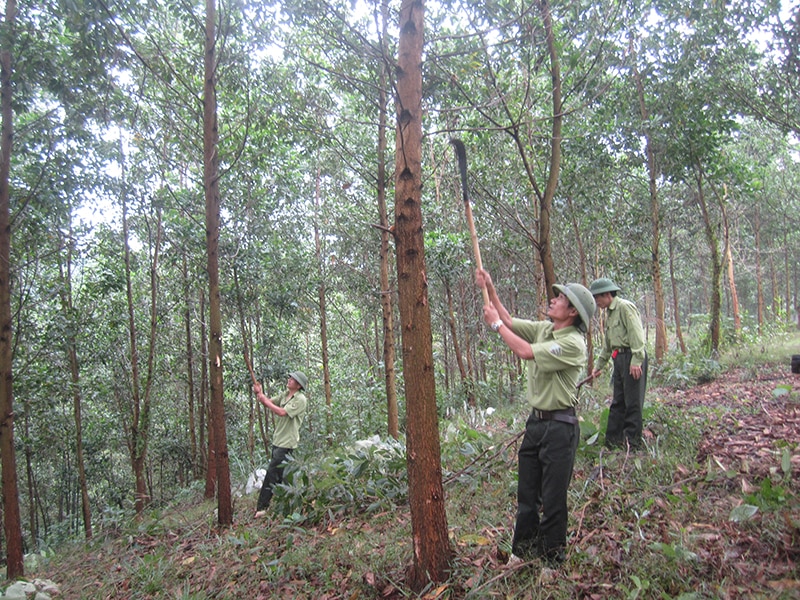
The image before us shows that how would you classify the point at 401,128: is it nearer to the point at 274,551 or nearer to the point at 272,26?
the point at 272,26

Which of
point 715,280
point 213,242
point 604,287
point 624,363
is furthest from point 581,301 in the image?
point 715,280

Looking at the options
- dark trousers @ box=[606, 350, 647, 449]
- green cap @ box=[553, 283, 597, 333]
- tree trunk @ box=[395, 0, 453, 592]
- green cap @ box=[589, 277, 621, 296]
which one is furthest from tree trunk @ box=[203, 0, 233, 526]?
dark trousers @ box=[606, 350, 647, 449]

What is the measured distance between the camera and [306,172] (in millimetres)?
13297

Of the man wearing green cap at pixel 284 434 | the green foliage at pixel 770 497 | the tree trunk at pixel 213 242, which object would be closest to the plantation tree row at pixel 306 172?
the tree trunk at pixel 213 242

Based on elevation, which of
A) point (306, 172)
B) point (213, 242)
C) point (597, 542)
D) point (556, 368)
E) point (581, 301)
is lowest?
point (597, 542)

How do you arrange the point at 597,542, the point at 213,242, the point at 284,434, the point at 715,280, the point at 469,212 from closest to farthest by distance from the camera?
the point at 469,212 → the point at 597,542 → the point at 213,242 → the point at 284,434 → the point at 715,280

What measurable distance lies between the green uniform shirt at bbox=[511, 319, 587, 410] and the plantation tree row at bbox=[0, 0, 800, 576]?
76 cm

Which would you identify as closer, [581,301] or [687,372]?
[581,301]

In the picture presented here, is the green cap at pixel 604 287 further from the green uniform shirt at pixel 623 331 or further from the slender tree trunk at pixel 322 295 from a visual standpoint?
the slender tree trunk at pixel 322 295

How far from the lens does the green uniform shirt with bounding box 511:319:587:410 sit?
3029 millimetres

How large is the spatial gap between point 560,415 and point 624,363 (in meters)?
2.09

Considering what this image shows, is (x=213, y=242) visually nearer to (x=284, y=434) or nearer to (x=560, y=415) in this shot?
(x=284, y=434)

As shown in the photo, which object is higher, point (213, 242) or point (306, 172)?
point (306, 172)

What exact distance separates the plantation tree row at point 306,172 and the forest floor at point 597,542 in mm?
1122
